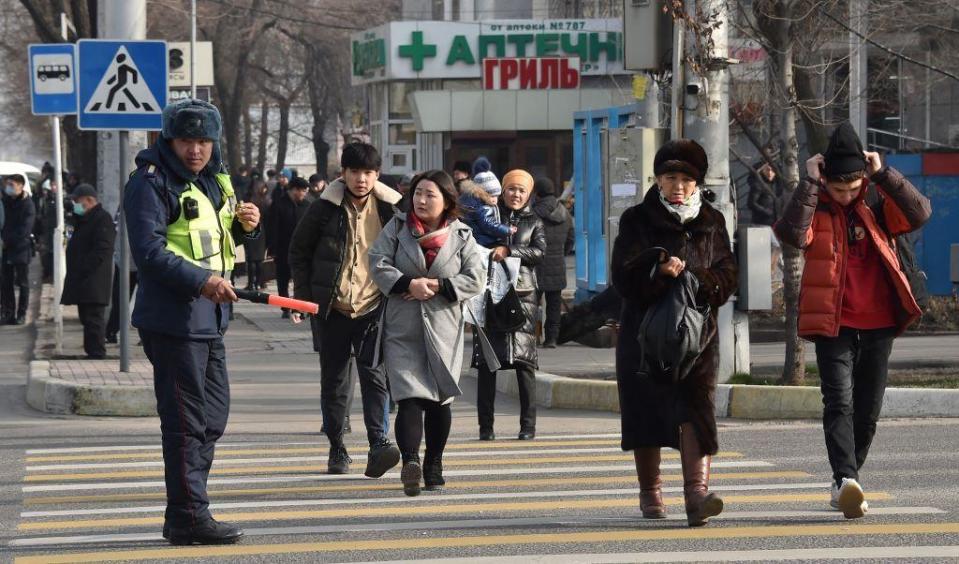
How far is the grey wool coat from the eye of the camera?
830cm

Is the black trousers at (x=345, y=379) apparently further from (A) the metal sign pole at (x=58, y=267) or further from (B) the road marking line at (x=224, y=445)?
(A) the metal sign pole at (x=58, y=267)

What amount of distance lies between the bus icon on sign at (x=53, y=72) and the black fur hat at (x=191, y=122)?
41.3 ft

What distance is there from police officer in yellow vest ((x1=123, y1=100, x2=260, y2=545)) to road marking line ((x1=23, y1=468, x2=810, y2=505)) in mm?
1511

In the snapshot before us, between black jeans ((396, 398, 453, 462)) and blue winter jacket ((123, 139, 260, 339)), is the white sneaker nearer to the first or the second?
black jeans ((396, 398, 453, 462))

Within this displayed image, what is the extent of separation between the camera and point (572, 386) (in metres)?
12.9

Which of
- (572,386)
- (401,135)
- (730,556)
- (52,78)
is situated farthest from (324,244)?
(401,135)

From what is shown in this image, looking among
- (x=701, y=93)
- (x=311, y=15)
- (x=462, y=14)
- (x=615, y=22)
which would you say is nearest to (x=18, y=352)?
(x=701, y=93)

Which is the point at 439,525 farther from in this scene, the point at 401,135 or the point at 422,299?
the point at 401,135

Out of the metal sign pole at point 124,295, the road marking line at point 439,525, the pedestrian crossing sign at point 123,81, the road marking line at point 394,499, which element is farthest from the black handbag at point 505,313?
the pedestrian crossing sign at point 123,81

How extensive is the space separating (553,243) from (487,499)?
9.13 metres

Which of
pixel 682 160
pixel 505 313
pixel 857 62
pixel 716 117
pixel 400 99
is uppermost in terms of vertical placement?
pixel 400 99

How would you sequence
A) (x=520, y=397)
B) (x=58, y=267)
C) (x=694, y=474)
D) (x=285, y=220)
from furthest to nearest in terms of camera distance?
(x=285, y=220) < (x=58, y=267) < (x=520, y=397) < (x=694, y=474)

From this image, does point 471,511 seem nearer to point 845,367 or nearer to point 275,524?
point 275,524

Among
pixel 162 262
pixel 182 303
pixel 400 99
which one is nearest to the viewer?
pixel 162 262
